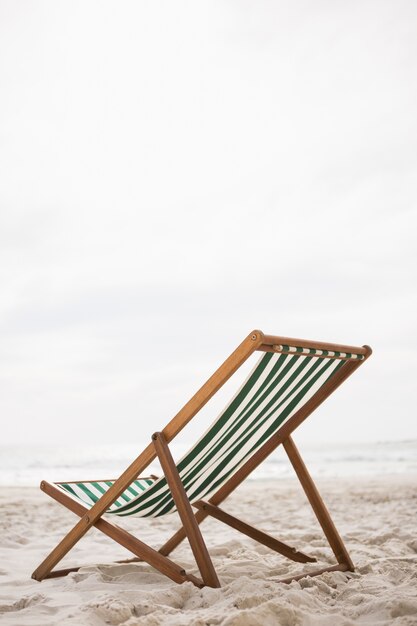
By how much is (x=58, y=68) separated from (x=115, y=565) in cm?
1085

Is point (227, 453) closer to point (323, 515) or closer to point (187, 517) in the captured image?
point (187, 517)

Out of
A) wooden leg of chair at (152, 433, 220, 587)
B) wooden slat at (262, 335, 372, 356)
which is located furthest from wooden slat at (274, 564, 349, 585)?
wooden slat at (262, 335, 372, 356)

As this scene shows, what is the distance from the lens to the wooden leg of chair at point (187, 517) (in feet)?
7.86

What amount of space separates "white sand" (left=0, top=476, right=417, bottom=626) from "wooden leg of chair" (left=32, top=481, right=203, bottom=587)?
0.22 feet

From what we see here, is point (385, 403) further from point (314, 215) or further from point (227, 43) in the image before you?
point (227, 43)

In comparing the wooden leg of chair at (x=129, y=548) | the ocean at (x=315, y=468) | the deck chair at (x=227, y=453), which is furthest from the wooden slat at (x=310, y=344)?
the ocean at (x=315, y=468)

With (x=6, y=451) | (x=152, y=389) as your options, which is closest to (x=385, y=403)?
(x=152, y=389)

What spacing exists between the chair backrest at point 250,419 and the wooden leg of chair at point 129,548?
126mm

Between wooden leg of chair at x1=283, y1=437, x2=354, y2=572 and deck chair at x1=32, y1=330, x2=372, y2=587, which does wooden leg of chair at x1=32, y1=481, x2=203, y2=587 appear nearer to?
deck chair at x1=32, y1=330, x2=372, y2=587

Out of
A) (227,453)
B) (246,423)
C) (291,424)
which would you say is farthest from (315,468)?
(246,423)

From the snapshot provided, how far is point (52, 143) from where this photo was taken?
14.3m

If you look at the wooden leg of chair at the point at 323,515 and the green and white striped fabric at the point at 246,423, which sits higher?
the green and white striped fabric at the point at 246,423

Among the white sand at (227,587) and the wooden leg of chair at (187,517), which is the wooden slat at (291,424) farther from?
the wooden leg of chair at (187,517)

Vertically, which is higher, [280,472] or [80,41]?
[80,41]
